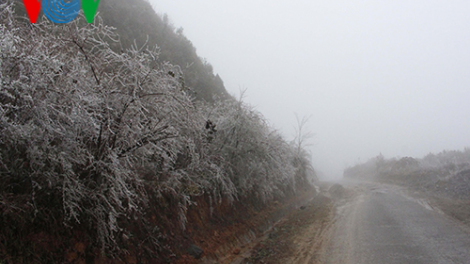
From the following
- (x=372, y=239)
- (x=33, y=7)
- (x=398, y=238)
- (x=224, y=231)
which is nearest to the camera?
(x=33, y=7)

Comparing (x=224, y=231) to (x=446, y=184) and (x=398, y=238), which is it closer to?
(x=398, y=238)

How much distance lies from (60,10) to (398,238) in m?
9.39

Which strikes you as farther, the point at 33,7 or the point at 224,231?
the point at 224,231

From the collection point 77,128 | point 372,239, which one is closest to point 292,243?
point 372,239

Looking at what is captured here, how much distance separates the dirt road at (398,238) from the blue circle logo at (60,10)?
7.43 metres

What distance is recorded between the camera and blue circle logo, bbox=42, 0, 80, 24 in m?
5.56

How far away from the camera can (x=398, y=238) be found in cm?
705

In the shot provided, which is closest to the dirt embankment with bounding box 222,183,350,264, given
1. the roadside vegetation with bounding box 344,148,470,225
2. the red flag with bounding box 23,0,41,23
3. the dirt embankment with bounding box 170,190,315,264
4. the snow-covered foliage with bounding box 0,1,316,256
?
the dirt embankment with bounding box 170,190,315,264

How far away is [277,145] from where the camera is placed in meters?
10.9

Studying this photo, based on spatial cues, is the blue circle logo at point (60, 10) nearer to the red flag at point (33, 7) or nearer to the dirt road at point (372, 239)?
the red flag at point (33, 7)

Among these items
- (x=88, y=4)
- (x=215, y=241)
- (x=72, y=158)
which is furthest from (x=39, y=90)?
(x=215, y=241)

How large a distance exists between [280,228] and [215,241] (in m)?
3.71

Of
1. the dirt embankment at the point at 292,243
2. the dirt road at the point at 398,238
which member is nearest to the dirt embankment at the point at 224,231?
the dirt embankment at the point at 292,243

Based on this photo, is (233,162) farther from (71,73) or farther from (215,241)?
(71,73)
